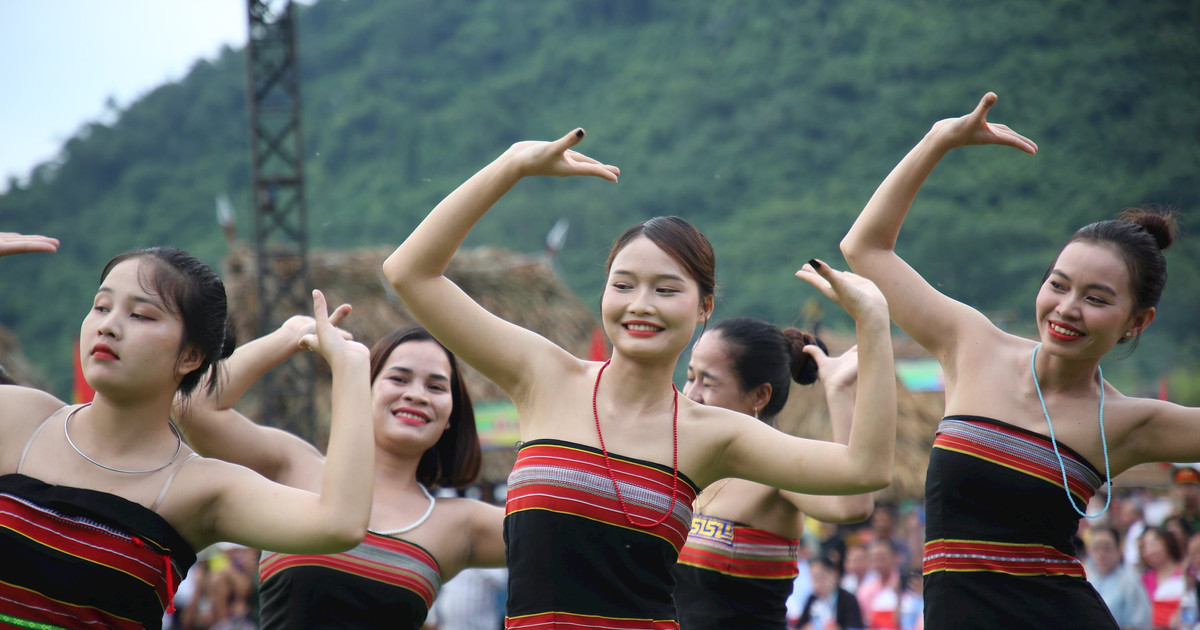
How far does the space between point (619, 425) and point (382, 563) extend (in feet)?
3.48

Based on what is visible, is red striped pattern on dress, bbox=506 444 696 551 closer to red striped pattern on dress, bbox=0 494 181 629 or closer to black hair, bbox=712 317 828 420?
red striped pattern on dress, bbox=0 494 181 629

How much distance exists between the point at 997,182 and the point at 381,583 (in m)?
36.0

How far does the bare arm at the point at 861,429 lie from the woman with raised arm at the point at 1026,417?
601mm

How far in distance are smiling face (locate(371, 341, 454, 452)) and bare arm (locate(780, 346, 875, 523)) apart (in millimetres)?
1314

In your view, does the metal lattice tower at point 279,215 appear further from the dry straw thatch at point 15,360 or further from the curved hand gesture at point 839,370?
the curved hand gesture at point 839,370

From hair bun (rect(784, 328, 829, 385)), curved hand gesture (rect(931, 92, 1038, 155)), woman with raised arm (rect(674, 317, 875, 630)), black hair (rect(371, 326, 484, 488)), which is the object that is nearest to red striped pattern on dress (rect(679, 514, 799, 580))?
woman with raised arm (rect(674, 317, 875, 630))

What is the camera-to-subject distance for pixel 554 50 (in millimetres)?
41312

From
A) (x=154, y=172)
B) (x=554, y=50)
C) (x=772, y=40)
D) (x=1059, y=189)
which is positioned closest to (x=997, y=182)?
(x=1059, y=189)

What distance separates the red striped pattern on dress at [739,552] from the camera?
160 inches

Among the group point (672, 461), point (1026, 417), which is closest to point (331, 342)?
point (672, 461)

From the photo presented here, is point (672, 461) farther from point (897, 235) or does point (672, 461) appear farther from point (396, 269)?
point (897, 235)

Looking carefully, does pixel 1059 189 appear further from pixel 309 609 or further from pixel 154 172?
pixel 309 609

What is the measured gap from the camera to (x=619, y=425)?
10.2ft

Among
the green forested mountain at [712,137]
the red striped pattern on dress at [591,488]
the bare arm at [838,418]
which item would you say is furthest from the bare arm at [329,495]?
the green forested mountain at [712,137]
